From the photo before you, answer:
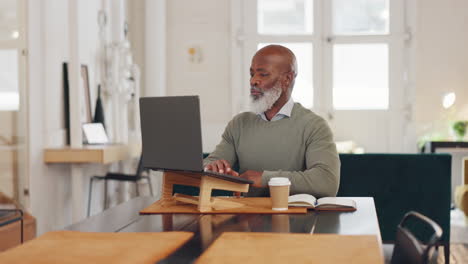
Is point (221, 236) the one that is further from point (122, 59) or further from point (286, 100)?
point (122, 59)

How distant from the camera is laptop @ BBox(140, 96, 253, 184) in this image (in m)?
2.03

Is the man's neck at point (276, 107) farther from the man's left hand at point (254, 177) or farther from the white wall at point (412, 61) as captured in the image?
the white wall at point (412, 61)

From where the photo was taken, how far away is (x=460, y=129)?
7.29 meters

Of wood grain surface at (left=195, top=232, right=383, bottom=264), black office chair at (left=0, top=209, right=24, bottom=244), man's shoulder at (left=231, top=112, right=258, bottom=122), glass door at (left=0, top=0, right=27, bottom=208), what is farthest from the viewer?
glass door at (left=0, top=0, right=27, bottom=208)

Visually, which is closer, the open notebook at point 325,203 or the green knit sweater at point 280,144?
the open notebook at point 325,203

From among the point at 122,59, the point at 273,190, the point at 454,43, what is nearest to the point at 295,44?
the point at 454,43

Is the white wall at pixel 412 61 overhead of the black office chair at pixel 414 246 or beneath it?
overhead

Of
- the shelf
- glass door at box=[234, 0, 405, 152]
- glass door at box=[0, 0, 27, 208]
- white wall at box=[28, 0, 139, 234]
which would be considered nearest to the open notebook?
glass door at box=[0, 0, 27, 208]

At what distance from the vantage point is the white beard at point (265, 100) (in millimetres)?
2854

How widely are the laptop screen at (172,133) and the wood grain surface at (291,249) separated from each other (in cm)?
43

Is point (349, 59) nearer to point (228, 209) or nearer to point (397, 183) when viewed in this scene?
point (397, 183)

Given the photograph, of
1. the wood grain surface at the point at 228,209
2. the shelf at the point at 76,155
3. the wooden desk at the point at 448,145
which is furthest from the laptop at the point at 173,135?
the wooden desk at the point at 448,145

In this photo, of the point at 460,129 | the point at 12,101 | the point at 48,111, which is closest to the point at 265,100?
the point at 12,101

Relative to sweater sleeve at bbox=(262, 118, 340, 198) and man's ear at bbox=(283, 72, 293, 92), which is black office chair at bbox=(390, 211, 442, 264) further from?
man's ear at bbox=(283, 72, 293, 92)
